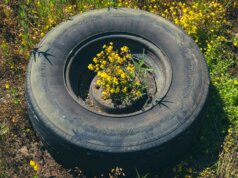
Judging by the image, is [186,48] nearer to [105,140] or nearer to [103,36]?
[103,36]

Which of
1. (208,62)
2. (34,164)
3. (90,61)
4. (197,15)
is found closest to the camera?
(34,164)

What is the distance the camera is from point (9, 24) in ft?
18.8

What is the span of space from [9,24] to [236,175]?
3.42 metres

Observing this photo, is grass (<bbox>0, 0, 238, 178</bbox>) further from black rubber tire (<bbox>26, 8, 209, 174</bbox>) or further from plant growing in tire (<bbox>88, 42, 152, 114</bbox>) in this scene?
plant growing in tire (<bbox>88, 42, 152, 114</bbox>)

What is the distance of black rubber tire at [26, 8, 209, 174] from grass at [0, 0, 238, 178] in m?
0.27

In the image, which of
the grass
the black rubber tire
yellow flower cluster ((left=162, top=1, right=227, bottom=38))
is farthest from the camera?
yellow flower cluster ((left=162, top=1, right=227, bottom=38))

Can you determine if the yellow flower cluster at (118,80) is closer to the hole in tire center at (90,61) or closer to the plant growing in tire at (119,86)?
the plant growing in tire at (119,86)

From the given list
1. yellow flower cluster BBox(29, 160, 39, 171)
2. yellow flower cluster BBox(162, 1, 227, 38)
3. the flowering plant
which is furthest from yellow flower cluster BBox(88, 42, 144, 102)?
yellow flower cluster BBox(162, 1, 227, 38)

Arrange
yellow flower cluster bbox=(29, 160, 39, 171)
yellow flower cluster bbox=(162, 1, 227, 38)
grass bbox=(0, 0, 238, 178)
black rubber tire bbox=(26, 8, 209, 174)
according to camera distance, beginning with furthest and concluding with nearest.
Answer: yellow flower cluster bbox=(162, 1, 227, 38), grass bbox=(0, 0, 238, 178), yellow flower cluster bbox=(29, 160, 39, 171), black rubber tire bbox=(26, 8, 209, 174)

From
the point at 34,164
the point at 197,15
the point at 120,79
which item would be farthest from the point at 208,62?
the point at 34,164

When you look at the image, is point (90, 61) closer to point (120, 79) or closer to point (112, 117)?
point (120, 79)

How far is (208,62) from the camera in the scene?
17.6 feet

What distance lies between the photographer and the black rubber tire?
387cm

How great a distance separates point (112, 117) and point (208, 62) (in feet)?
6.09
